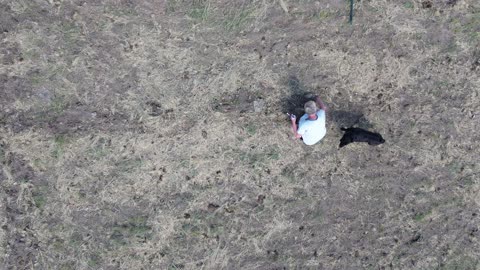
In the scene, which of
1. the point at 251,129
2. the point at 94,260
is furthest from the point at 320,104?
the point at 94,260

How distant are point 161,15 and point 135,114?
1459 mm

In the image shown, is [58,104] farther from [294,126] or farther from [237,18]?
[294,126]

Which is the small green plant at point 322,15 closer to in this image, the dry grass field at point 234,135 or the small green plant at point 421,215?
the dry grass field at point 234,135

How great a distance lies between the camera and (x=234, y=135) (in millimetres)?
6078

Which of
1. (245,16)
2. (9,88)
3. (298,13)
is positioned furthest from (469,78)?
(9,88)

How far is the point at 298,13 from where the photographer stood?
19.9ft

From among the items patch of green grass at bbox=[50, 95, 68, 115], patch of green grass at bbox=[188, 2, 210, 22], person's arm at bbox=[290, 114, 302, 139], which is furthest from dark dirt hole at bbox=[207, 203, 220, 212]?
patch of green grass at bbox=[188, 2, 210, 22]

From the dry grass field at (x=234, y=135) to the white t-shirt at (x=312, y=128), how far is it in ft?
1.39

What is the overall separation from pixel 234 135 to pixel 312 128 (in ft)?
3.86

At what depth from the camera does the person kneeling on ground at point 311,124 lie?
5.47m

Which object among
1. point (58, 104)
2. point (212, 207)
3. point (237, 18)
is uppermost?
point (237, 18)

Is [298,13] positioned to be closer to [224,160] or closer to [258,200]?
[224,160]

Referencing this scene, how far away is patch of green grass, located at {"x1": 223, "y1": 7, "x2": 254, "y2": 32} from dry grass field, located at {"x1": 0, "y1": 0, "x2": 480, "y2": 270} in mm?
20

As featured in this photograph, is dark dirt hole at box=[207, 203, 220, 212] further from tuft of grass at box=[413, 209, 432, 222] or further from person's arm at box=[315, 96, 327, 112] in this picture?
tuft of grass at box=[413, 209, 432, 222]
